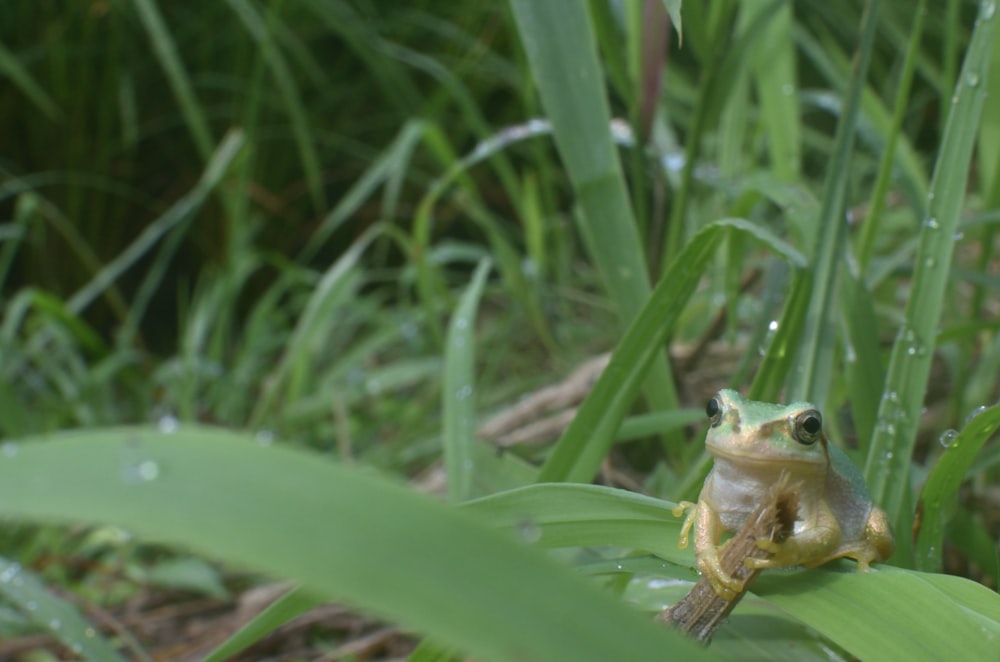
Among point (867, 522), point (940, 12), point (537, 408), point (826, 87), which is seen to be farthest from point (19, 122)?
point (867, 522)

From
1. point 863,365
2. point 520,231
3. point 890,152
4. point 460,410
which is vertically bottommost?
point 520,231

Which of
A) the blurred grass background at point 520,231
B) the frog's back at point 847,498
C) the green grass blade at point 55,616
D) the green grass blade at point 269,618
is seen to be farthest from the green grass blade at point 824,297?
the green grass blade at point 55,616

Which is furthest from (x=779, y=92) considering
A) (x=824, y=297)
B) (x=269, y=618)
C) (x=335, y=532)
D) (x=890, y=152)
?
(x=335, y=532)

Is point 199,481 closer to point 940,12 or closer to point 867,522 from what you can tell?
point 867,522

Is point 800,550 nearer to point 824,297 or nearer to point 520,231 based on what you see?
point 824,297

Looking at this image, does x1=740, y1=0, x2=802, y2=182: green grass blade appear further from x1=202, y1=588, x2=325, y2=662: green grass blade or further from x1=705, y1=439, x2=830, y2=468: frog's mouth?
x1=202, y1=588, x2=325, y2=662: green grass blade

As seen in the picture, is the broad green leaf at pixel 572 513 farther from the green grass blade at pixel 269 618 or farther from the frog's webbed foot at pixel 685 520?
the green grass blade at pixel 269 618
